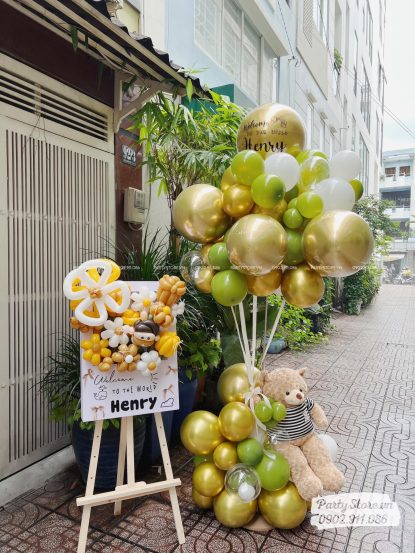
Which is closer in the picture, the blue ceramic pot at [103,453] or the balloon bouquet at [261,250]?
the balloon bouquet at [261,250]

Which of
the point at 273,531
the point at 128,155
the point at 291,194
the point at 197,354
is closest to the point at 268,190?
the point at 291,194

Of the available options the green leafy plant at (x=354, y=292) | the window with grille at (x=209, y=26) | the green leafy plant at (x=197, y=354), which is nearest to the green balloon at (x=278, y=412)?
the green leafy plant at (x=197, y=354)

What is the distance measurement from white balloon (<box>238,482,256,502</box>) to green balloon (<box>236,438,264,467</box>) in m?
0.13

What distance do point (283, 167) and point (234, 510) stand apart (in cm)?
209

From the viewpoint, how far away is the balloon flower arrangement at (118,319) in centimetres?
234

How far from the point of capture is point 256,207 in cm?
250

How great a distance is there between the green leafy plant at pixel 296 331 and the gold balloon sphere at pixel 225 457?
13.2ft

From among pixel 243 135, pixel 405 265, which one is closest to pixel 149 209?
pixel 243 135

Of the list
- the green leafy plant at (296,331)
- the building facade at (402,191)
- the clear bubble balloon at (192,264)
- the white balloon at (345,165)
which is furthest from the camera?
the building facade at (402,191)

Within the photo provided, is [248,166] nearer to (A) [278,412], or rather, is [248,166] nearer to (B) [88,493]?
(A) [278,412]

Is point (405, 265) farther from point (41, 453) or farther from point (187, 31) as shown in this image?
point (41, 453)

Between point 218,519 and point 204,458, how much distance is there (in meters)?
0.37

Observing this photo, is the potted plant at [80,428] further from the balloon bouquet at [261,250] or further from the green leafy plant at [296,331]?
the green leafy plant at [296,331]

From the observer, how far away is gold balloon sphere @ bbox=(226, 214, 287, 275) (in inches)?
85.9
